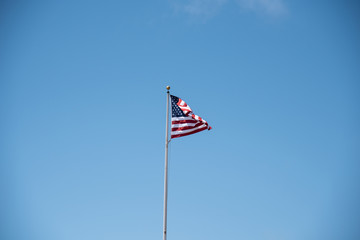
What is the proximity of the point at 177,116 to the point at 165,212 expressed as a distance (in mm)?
7168

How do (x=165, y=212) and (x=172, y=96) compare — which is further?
(x=172, y=96)

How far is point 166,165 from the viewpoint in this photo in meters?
23.9

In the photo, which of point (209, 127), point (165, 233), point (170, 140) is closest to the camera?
point (165, 233)

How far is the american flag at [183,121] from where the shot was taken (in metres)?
25.5

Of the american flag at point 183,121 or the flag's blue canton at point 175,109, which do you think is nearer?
the american flag at point 183,121

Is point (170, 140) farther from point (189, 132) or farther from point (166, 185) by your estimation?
point (166, 185)

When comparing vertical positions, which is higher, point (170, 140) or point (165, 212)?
point (170, 140)

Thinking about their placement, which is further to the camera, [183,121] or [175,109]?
[175,109]

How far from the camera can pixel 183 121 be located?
25.8 meters

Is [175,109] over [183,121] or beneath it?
over

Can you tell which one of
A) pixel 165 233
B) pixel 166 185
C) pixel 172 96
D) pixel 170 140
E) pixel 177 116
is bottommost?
pixel 165 233

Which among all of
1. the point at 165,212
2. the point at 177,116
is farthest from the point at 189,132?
the point at 165,212

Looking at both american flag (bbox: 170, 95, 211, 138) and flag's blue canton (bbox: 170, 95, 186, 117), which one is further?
flag's blue canton (bbox: 170, 95, 186, 117)

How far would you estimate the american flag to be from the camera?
83.6 ft
